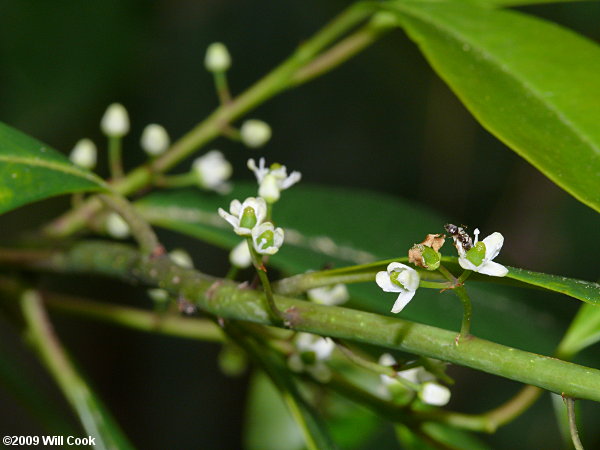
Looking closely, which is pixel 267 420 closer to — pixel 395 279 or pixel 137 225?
pixel 137 225

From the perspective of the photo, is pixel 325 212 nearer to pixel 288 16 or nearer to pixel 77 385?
pixel 77 385

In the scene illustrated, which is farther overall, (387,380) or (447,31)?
(447,31)

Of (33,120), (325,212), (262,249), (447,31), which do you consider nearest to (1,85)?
(33,120)

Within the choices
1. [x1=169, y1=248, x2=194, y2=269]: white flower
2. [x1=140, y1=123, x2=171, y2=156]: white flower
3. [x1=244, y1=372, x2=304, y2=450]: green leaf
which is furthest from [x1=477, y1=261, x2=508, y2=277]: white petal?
[x1=244, y1=372, x2=304, y2=450]: green leaf

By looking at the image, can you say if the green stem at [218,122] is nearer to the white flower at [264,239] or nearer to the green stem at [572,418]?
the white flower at [264,239]

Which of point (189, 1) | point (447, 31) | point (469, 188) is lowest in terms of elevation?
point (447, 31)

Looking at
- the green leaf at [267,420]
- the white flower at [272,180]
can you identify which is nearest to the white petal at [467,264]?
the white flower at [272,180]
